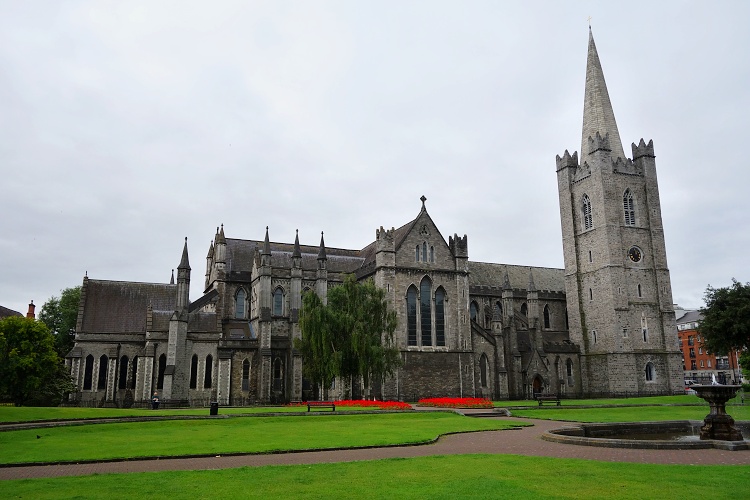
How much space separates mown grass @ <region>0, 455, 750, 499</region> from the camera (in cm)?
1204

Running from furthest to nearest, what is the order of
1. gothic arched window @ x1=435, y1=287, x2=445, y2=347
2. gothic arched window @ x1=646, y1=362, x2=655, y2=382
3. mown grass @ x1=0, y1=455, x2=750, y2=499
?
gothic arched window @ x1=646, y1=362, x2=655, y2=382 → gothic arched window @ x1=435, y1=287, x2=445, y2=347 → mown grass @ x1=0, y1=455, x2=750, y2=499

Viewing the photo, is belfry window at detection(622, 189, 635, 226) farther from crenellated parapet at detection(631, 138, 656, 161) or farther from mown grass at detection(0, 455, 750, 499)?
mown grass at detection(0, 455, 750, 499)

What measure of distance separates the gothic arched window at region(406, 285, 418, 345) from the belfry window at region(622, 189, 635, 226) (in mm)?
28455

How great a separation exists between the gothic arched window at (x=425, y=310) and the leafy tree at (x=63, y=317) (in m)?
39.2

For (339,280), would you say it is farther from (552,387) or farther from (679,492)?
(679,492)

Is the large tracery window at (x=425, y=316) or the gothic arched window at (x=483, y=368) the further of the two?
the gothic arched window at (x=483, y=368)

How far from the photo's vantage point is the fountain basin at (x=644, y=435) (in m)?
19.3

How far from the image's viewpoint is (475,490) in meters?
12.2

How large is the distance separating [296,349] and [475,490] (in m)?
40.9

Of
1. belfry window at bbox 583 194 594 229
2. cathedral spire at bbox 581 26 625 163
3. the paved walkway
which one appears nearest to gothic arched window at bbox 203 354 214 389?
the paved walkway

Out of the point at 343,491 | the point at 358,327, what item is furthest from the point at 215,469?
the point at 358,327

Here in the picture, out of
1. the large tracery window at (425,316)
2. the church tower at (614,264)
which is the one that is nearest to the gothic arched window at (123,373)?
the large tracery window at (425,316)

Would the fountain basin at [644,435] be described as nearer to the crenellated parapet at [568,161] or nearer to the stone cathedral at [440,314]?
the stone cathedral at [440,314]

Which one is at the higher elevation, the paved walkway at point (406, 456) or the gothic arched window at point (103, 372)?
the gothic arched window at point (103, 372)
